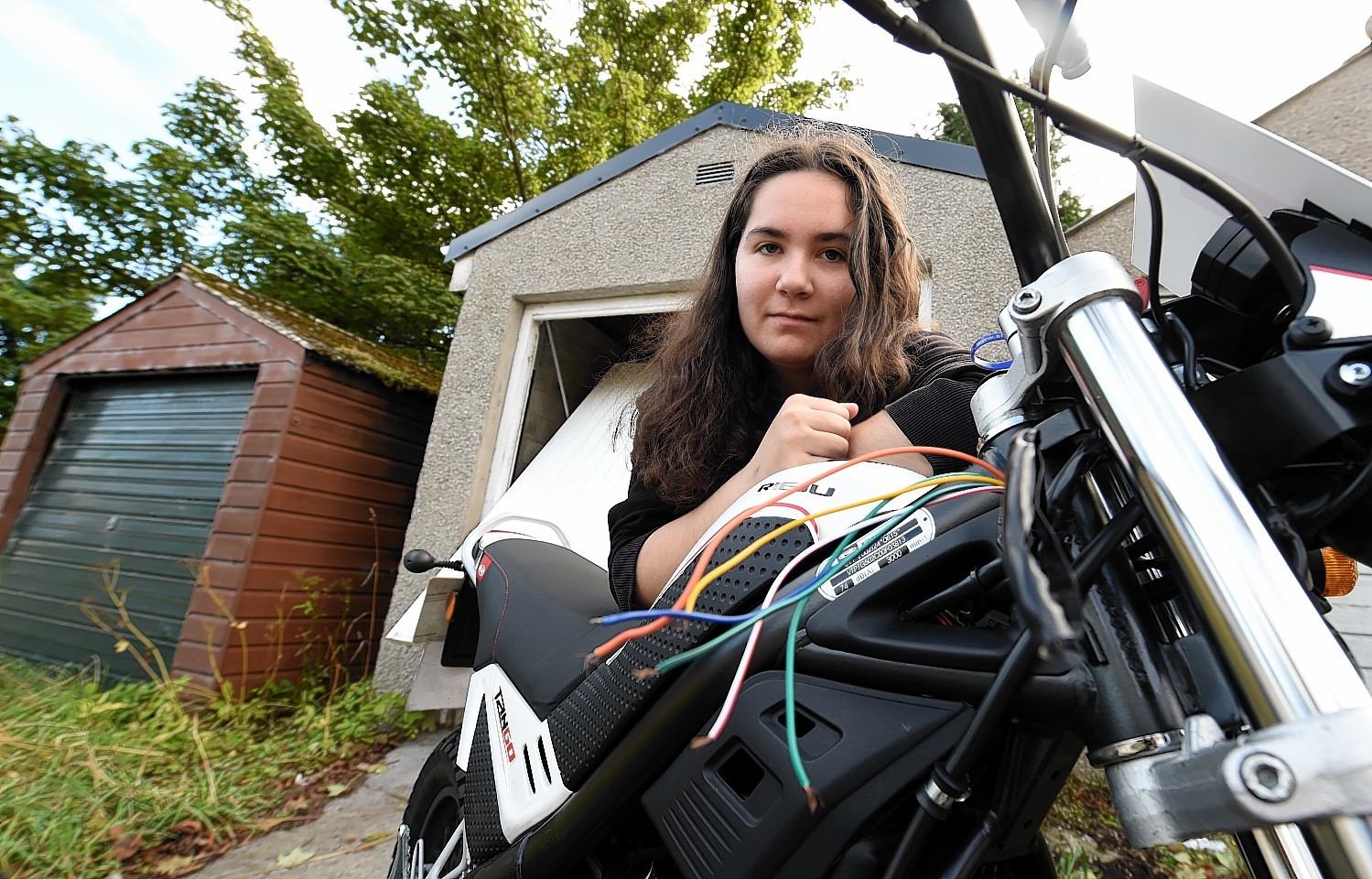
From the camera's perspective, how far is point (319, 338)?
16.2 ft

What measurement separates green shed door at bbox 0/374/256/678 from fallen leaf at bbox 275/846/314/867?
2.71 metres

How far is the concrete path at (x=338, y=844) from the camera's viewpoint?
8.16 ft

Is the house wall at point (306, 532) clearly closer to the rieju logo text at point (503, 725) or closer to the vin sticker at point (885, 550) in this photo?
the rieju logo text at point (503, 725)

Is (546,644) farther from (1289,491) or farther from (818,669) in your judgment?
(1289,491)

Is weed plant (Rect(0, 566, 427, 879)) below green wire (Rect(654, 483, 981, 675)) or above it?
below

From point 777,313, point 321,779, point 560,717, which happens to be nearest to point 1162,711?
point 560,717

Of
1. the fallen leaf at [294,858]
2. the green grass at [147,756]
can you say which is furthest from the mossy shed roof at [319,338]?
the fallen leaf at [294,858]

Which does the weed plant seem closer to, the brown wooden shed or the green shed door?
the brown wooden shed

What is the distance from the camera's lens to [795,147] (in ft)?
4.83

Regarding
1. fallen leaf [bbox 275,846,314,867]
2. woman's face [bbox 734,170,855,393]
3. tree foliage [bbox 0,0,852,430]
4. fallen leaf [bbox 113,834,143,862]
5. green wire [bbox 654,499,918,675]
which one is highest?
tree foliage [bbox 0,0,852,430]

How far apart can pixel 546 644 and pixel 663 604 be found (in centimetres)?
52

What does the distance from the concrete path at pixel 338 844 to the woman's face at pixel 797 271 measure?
8.53 feet

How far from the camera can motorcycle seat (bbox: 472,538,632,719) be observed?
116cm

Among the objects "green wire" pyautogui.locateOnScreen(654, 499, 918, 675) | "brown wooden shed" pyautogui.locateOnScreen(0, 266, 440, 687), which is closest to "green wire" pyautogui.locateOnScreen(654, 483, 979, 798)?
"green wire" pyautogui.locateOnScreen(654, 499, 918, 675)
